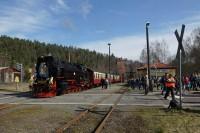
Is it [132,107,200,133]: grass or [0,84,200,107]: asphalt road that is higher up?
[0,84,200,107]: asphalt road

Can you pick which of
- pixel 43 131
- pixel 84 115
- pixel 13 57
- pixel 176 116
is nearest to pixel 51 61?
pixel 84 115

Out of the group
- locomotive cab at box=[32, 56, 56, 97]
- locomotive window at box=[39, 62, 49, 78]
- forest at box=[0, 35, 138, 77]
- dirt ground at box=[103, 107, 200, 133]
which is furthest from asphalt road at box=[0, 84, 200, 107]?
forest at box=[0, 35, 138, 77]

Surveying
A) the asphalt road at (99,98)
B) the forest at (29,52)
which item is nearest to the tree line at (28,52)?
the forest at (29,52)

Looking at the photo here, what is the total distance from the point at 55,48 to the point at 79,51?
46.5 feet

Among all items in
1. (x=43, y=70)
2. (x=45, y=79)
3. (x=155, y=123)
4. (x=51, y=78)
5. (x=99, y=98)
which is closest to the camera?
(x=155, y=123)

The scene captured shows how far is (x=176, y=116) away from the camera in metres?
15.9

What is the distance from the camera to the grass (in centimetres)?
1233

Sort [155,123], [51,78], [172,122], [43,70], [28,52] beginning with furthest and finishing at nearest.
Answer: [28,52], [43,70], [51,78], [172,122], [155,123]

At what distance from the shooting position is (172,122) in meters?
14.1

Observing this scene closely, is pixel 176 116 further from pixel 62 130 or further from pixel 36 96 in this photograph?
pixel 36 96

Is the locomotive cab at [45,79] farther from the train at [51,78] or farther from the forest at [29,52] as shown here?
the forest at [29,52]

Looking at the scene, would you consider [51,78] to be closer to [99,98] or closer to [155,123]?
[99,98]

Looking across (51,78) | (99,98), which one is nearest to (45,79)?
(51,78)

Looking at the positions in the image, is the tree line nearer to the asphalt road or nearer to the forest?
the forest
